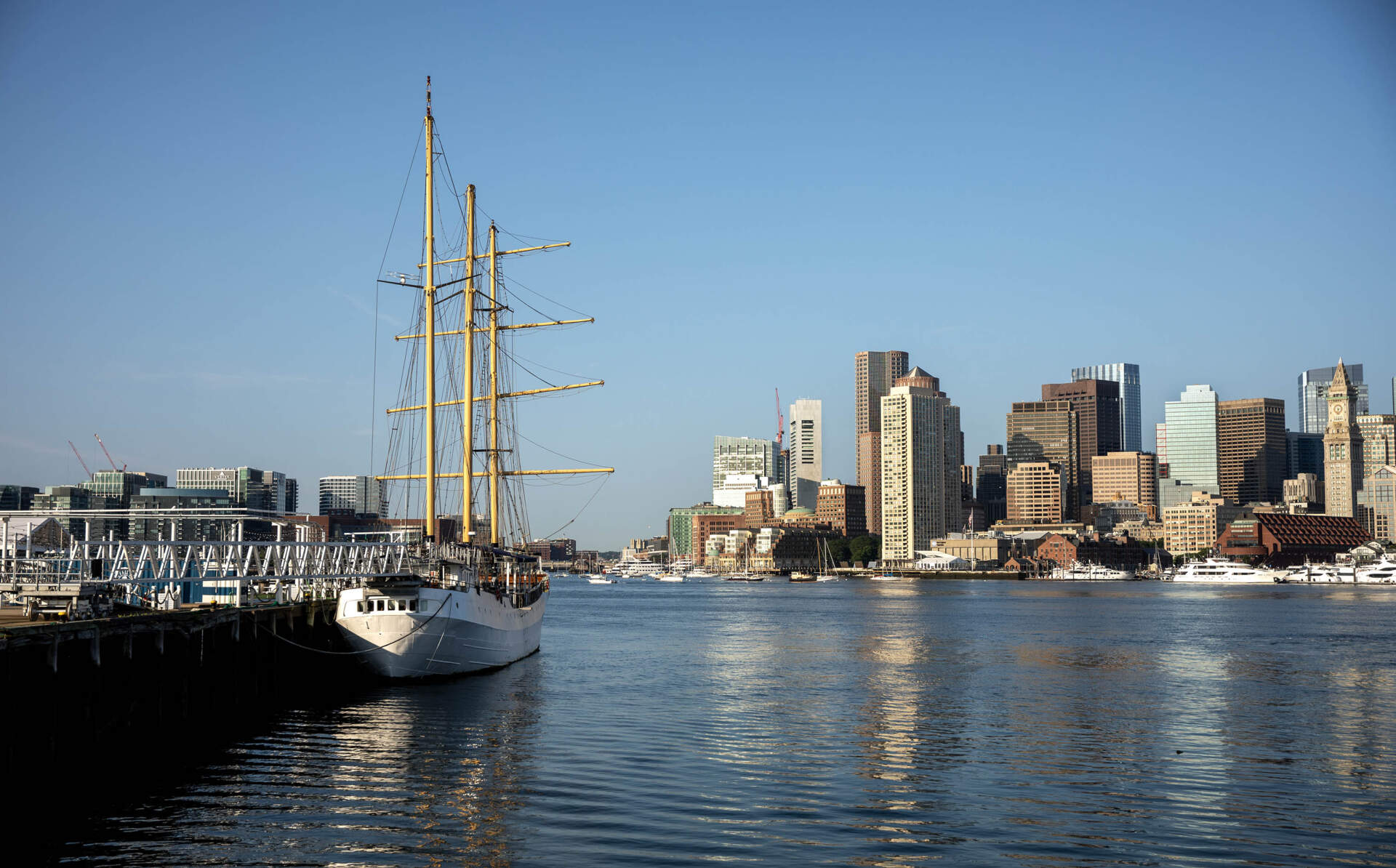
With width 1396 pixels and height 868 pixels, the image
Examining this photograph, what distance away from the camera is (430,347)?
6047 cm

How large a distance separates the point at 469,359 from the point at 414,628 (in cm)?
2373

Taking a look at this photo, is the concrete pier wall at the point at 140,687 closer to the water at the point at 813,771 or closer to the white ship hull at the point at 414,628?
the white ship hull at the point at 414,628

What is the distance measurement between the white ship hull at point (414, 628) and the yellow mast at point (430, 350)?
7739 mm

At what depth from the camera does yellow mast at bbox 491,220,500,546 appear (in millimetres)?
75812

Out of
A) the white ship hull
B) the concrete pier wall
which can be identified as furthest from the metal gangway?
the concrete pier wall

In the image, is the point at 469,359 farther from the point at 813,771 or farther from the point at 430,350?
the point at 813,771

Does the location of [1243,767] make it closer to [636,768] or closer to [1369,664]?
[636,768]

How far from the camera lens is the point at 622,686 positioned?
52.1m

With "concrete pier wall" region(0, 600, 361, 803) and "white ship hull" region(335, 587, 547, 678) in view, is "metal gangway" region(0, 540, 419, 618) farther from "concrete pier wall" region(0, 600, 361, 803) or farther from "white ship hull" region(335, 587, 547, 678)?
"concrete pier wall" region(0, 600, 361, 803)

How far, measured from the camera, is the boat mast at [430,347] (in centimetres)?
5941

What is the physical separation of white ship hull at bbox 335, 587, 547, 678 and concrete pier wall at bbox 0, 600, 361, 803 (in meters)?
1.31

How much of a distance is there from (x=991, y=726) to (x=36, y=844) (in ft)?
92.9

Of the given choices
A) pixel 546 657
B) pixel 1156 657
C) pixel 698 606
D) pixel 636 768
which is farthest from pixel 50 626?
pixel 698 606

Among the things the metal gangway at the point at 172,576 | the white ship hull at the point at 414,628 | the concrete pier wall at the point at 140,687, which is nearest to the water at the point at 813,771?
the white ship hull at the point at 414,628
